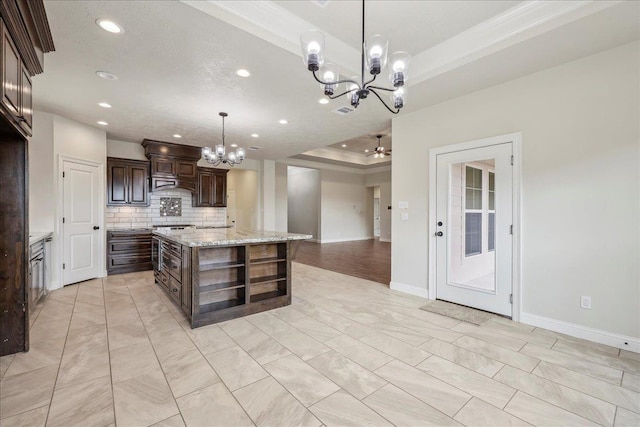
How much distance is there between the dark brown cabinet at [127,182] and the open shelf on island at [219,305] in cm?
401

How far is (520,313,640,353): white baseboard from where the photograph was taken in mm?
2575

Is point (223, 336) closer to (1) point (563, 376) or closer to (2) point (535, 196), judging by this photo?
(1) point (563, 376)

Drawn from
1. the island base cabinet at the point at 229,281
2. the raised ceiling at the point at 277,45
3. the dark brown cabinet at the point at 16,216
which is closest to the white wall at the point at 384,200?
the raised ceiling at the point at 277,45

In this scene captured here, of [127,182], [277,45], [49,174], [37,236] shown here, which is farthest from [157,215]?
[277,45]

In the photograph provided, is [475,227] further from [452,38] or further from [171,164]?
[171,164]

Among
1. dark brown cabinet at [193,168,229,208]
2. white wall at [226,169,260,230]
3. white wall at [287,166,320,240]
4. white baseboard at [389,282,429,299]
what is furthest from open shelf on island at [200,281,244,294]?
white wall at [287,166,320,240]

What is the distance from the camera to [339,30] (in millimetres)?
2896

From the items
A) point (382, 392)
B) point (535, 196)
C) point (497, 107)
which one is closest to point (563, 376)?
point (382, 392)

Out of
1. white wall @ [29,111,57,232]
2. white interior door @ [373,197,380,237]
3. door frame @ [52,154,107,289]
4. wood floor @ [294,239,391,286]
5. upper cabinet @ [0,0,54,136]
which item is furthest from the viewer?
white interior door @ [373,197,380,237]

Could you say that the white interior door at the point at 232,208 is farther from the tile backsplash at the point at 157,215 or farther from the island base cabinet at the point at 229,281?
the island base cabinet at the point at 229,281

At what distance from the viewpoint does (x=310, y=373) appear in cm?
218

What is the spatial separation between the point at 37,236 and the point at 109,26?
305 cm

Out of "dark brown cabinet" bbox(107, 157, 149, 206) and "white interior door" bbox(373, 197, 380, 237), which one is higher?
"dark brown cabinet" bbox(107, 157, 149, 206)

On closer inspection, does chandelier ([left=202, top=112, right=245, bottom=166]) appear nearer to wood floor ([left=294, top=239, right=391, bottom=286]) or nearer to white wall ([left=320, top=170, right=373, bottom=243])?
wood floor ([left=294, top=239, right=391, bottom=286])
